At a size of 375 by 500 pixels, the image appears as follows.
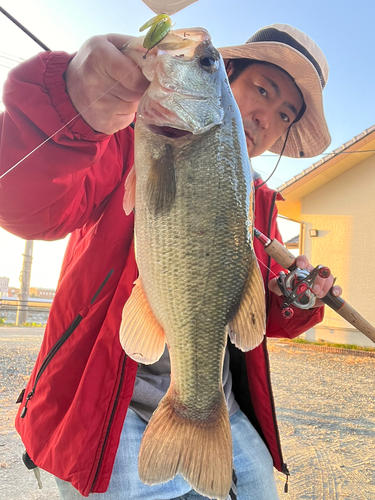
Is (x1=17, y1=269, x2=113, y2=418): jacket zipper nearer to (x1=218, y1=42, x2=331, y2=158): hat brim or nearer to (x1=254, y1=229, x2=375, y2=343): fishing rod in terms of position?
(x1=254, y1=229, x2=375, y2=343): fishing rod

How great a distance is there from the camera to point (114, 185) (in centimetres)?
167

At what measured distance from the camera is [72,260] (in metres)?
1.74

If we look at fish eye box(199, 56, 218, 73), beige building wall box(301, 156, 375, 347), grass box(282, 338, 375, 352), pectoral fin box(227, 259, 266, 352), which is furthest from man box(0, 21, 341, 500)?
beige building wall box(301, 156, 375, 347)

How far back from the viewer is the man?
3.74 ft

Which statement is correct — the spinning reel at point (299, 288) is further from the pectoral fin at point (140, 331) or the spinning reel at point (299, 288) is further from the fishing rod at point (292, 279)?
the pectoral fin at point (140, 331)

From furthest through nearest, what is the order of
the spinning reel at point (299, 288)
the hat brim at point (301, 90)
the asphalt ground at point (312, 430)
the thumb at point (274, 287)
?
1. the asphalt ground at point (312, 430)
2. the thumb at point (274, 287)
3. the spinning reel at point (299, 288)
4. the hat brim at point (301, 90)

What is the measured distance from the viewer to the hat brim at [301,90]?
189cm

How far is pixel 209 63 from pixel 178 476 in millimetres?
1602

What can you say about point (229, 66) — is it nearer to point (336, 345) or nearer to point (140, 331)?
point (140, 331)

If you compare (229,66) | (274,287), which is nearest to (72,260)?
(274,287)

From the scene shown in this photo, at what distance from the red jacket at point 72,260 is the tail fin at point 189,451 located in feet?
0.97

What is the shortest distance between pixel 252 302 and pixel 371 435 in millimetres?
3478

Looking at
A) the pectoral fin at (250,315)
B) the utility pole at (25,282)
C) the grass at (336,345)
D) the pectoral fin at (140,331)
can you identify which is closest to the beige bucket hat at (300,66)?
the pectoral fin at (250,315)

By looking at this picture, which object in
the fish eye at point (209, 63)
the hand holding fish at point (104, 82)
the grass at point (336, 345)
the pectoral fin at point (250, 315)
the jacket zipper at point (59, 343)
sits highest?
the fish eye at point (209, 63)
